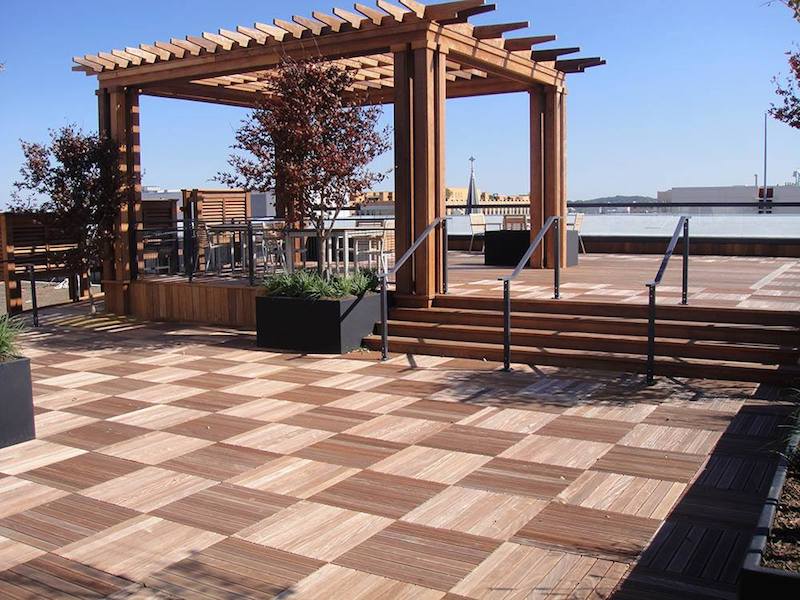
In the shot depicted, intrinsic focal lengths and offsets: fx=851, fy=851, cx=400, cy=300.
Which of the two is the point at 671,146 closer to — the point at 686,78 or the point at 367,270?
the point at 686,78

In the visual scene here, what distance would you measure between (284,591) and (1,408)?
2.91 metres

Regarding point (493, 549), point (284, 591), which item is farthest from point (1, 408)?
point (493, 549)

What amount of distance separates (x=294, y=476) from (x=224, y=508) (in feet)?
1.88

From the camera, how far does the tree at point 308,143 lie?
28.7ft

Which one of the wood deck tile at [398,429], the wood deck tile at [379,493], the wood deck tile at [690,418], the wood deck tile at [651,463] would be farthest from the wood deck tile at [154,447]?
the wood deck tile at [690,418]

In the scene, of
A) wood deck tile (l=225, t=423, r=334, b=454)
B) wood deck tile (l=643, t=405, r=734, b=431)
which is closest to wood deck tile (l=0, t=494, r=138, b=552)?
wood deck tile (l=225, t=423, r=334, b=454)

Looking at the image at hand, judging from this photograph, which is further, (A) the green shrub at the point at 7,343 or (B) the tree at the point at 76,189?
(B) the tree at the point at 76,189

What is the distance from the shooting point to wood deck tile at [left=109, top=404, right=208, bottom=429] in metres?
5.96

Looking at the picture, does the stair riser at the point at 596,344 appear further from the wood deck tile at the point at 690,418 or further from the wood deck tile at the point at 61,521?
the wood deck tile at the point at 61,521

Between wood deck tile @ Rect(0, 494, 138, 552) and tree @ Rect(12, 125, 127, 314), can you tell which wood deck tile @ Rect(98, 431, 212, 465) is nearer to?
wood deck tile @ Rect(0, 494, 138, 552)

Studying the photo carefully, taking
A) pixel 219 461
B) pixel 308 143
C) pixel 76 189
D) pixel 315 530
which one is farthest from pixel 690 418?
pixel 76 189

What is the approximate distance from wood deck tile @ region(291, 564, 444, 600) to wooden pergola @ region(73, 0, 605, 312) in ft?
19.1

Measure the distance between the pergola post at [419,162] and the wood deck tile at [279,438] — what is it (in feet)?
12.2

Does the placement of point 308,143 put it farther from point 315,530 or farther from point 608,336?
point 315,530
